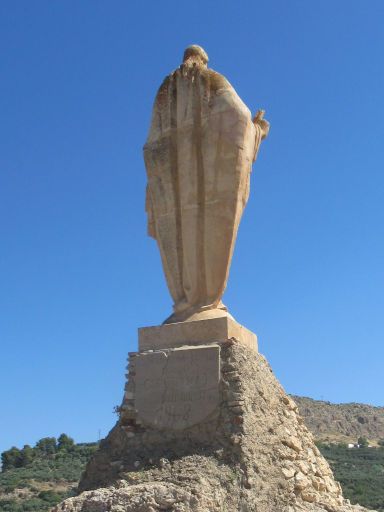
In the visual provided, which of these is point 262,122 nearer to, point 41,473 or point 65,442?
point 41,473

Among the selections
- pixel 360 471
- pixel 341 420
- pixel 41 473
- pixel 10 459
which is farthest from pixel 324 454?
pixel 10 459

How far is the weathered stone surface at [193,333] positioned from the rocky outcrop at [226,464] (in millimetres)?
192

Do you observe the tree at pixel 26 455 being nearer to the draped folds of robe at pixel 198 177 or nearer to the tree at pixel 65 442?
the tree at pixel 65 442

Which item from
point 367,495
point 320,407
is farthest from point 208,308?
point 320,407

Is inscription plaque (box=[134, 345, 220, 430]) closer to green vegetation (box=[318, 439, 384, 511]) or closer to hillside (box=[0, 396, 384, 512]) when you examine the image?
hillside (box=[0, 396, 384, 512])

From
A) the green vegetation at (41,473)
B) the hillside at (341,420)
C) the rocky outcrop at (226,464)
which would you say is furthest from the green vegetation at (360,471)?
the rocky outcrop at (226,464)

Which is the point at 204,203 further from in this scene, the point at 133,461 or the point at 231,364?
the point at 133,461

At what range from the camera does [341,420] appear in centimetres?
4372

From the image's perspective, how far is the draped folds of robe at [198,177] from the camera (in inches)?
285

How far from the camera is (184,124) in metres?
7.52

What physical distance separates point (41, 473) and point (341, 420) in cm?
2188

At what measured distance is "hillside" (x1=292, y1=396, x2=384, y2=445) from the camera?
1601 inches

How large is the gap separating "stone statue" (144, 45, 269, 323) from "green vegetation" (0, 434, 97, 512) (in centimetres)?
1325

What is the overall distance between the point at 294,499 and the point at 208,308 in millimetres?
2149
